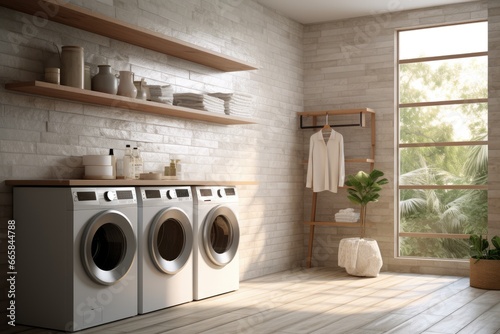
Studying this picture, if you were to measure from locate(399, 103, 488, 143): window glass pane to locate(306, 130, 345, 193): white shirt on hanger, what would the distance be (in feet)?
2.27

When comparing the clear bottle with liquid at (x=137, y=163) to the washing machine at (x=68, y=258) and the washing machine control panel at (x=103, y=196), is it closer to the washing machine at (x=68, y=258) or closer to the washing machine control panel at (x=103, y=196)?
the washing machine control panel at (x=103, y=196)

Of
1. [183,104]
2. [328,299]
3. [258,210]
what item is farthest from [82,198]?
[258,210]

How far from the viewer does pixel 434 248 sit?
666 centimetres

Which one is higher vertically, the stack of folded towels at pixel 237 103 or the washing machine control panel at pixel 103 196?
the stack of folded towels at pixel 237 103

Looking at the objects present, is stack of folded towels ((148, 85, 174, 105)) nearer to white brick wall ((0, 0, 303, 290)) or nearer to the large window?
white brick wall ((0, 0, 303, 290))

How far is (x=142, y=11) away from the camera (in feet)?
16.4

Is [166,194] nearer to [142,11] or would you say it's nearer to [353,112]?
[142,11]

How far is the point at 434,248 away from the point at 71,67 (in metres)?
4.21

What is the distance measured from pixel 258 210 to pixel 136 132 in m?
1.94

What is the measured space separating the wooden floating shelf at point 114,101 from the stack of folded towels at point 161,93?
7 cm

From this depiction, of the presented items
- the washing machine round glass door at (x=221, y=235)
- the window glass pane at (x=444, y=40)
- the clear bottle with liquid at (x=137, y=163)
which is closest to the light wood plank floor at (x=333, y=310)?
the washing machine round glass door at (x=221, y=235)

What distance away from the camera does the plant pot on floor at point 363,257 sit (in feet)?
20.9

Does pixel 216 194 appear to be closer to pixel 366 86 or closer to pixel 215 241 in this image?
pixel 215 241

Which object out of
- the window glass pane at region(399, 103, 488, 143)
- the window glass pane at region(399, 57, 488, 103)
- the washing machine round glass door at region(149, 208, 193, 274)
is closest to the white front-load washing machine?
the washing machine round glass door at region(149, 208, 193, 274)
